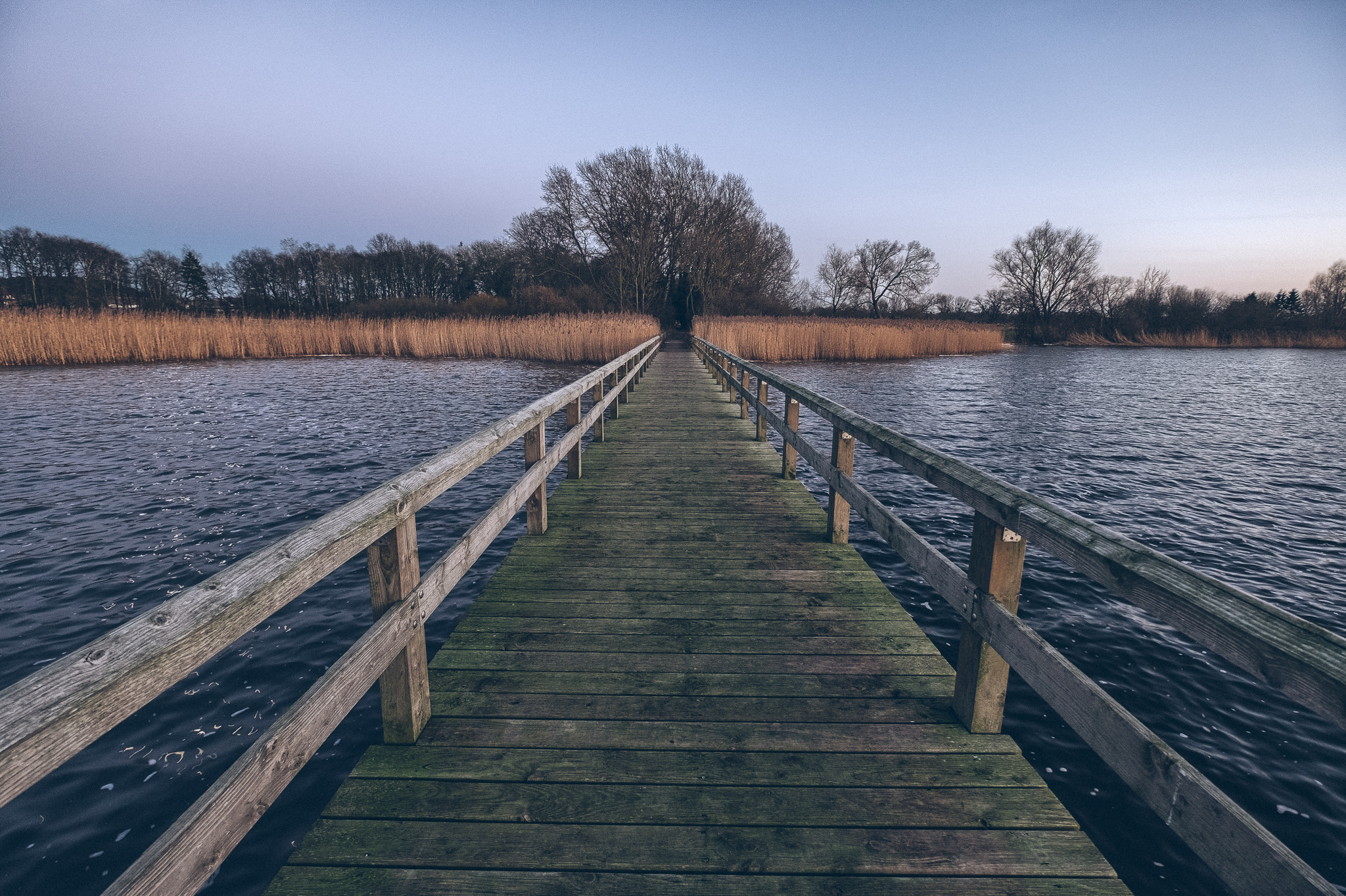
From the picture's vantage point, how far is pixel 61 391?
13617 millimetres

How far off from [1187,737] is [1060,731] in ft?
2.84

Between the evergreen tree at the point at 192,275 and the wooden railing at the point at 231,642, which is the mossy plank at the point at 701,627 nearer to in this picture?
the wooden railing at the point at 231,642

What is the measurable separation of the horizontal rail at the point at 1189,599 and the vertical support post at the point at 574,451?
3.97 m

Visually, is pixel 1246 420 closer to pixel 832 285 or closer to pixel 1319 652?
pixel 1319 652

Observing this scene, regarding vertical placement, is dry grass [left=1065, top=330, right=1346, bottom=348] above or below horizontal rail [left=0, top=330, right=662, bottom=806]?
above

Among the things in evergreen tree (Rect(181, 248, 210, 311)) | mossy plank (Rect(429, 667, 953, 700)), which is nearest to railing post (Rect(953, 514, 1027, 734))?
mossy plank (Rect(429, 667, 953, 700))

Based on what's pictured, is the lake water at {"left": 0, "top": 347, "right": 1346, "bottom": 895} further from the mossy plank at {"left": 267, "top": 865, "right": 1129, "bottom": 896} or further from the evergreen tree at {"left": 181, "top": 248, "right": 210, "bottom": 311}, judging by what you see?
the evergreen tree at {"left": 181, "top": 248, "right": 210, "bottom": 311}

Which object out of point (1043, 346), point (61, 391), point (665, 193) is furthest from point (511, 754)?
point (1043, 346)

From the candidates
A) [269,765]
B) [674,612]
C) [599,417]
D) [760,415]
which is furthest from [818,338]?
[269,765]

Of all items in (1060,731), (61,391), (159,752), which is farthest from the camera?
(61,391)

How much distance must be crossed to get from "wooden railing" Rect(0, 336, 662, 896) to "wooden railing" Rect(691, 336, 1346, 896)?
75.8 inches

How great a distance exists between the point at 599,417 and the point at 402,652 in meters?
5.67

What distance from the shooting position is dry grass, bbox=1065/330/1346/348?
41.3 meters

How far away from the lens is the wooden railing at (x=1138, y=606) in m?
1.10
